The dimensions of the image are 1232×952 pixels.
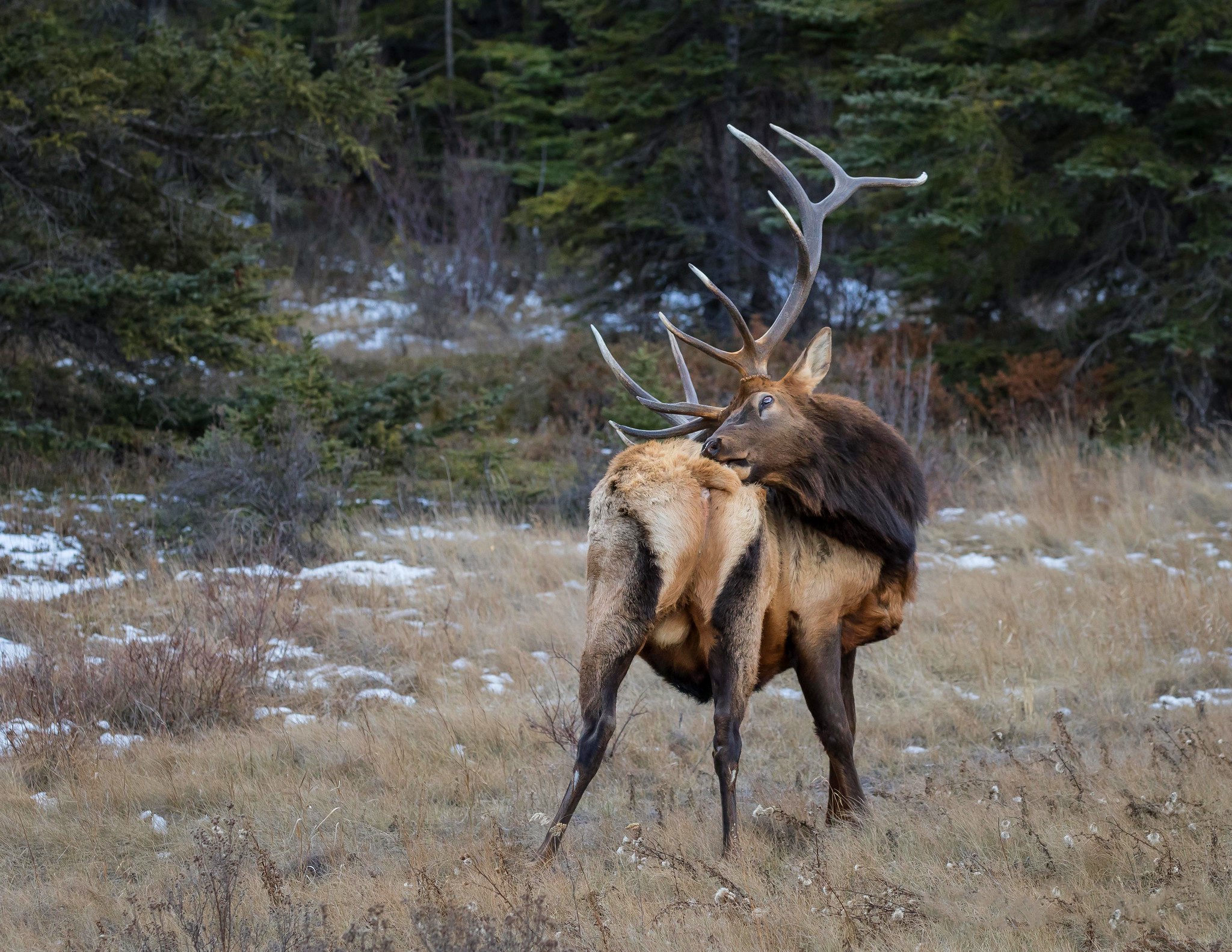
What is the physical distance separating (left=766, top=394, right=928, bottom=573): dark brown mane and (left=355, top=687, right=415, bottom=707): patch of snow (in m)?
2.56

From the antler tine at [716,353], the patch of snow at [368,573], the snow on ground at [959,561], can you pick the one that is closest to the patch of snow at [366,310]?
the patch of snow at [368,573]

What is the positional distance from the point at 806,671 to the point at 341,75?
859cm

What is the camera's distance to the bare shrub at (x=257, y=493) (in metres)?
8.73

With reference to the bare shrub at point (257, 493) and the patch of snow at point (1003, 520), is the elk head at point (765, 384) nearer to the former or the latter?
the bare shrub at point (257, 493)

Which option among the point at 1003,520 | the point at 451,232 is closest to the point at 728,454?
the point at 1003,520

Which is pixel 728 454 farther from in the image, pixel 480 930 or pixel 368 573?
pixel 368 573

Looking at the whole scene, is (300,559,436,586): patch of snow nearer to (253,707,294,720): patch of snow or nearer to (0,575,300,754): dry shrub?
(0,575,300,754): dry shrub

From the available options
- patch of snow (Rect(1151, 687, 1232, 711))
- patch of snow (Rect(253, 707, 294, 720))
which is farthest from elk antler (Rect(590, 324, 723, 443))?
patch of snow (Rect(1151, 687, 1232, 711))

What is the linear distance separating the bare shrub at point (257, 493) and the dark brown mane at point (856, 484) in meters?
4.98

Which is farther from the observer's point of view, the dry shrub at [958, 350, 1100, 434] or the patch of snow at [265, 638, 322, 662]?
the dry shrub at [958, 350, 1100, 434]

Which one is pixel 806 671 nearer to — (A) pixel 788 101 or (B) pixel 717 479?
(B) pixel 717 479

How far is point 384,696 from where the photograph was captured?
6.27m

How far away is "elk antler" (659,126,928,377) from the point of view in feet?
15.9

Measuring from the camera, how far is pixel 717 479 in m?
4.28
